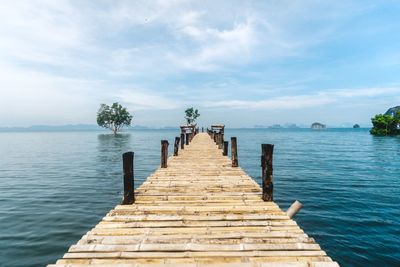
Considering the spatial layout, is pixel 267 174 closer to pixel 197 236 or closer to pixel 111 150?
pixel 197 236

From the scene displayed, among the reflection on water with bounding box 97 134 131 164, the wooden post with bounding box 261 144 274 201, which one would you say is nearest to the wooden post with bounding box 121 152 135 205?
the wooden post with bounding box 261 144 274 201

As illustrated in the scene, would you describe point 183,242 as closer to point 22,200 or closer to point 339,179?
point 22,200

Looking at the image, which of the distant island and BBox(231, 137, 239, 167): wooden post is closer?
BBox(231, 137, 239, 167): wooden post

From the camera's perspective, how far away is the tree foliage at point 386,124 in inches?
3479

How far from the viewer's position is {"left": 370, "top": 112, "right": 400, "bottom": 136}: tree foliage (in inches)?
3479

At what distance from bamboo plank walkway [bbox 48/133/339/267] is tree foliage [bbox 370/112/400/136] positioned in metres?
99.5

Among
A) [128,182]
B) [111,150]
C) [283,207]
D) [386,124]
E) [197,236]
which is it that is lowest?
[111,150]

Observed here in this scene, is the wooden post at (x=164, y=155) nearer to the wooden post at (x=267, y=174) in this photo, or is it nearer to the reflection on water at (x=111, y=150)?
the wooden post at (x=267, y=174)

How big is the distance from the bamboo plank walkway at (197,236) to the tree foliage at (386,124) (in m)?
99.5

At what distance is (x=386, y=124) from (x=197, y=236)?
104290 mm

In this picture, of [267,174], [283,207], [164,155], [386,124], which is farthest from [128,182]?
[386,124]

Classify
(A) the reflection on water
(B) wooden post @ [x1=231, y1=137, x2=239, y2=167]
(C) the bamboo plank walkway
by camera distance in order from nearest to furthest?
(C) the bamboo plank walkway
(B) wooden post @ [x1=231, y1=137, x2=239, y2=167]
(A) the reflection on water

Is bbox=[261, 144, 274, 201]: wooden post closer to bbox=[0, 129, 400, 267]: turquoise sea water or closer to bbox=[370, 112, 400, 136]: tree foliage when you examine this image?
bbox=[0, 129, 400, 267]: turquoise sea water

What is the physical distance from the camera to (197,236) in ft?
16.7
